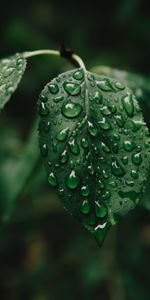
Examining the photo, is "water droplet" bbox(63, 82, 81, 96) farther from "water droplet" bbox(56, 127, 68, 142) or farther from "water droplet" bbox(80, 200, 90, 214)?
"water droplet" bbox(80, 200, 90, 214)

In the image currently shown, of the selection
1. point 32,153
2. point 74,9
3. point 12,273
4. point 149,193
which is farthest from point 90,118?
point 74,9

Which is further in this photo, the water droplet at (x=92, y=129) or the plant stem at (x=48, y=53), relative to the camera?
the plant stem at (x=48, y=53)

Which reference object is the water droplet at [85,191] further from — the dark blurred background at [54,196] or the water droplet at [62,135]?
the dark blurred background at [54,196]

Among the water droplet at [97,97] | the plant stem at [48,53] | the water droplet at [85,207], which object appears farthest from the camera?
the plant stem at [48,53]

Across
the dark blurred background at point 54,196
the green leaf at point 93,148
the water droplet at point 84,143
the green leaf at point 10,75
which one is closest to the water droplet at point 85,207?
the green leaf at point 93,148

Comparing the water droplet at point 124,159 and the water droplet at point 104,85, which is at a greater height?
the water droplet at point 104,85

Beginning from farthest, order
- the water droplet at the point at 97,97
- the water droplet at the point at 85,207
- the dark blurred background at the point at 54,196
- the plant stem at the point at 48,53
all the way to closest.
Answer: the dark blurred background at the point at 54,196, the plant stem at the point at 48,53, the water droplet at the point at 97,97, the water droplet at the point at 85,207

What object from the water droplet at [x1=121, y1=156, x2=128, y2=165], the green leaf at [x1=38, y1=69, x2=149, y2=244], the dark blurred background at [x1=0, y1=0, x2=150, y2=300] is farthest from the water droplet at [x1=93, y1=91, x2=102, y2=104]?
the dark blurred background at [x1=0, y1=0, x2=150, y2=300]
